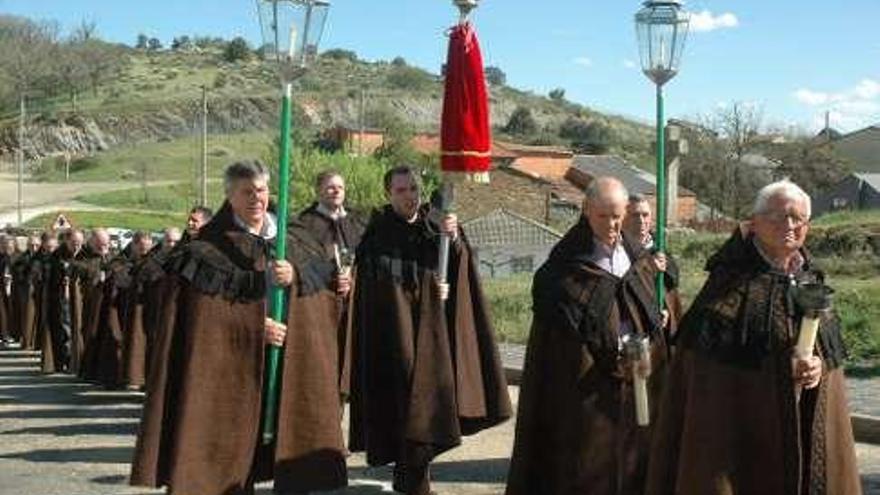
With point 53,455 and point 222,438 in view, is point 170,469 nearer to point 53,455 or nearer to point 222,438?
point 222,438

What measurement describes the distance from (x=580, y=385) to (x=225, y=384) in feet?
6.45

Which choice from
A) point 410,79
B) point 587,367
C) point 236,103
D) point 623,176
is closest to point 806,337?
point 587,367

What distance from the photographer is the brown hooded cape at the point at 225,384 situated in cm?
715

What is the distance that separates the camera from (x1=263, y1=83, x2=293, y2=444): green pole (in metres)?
7.22

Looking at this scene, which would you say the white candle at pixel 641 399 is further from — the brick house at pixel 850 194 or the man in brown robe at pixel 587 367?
the brick house at pixel 850 194

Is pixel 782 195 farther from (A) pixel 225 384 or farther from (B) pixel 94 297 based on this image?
(B) pixel 94 297

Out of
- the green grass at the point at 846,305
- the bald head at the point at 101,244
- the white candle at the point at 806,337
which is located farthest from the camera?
the bald head at the point at 101,244

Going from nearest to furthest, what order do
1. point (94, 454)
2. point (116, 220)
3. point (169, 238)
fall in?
point (94, 454) < point (169, 238) < point (116, 220)

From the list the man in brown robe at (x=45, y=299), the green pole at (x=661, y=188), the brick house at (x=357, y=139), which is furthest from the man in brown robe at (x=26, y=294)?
the brick house at (x=357, y=139)

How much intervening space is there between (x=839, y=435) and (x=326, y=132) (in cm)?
9228

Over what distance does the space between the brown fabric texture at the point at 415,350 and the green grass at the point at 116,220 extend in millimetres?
53526

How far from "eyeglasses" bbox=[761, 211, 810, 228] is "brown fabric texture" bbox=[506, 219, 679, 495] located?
1288 millimetres

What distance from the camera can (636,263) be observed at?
6.93m

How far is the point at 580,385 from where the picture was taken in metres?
6.64
